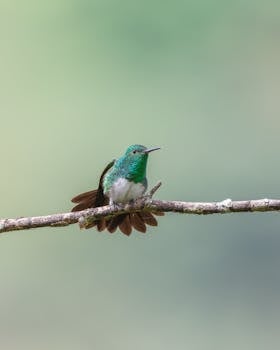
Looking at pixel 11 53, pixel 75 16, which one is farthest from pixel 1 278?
pixel 75 16

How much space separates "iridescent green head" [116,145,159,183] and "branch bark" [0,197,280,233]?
981 millimetres

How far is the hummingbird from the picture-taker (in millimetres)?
6602

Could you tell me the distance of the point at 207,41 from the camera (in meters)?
78.6

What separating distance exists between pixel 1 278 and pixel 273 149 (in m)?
16.1

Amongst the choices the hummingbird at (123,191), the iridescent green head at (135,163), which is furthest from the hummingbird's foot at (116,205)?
the iridescent green head at (135,163)

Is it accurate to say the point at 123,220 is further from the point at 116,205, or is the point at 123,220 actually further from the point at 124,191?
the point at 116,205

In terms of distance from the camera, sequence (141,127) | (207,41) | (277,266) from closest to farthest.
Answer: (277,266)
(141,127)
(207,41)

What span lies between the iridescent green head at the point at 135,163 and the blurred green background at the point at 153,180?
16122mm

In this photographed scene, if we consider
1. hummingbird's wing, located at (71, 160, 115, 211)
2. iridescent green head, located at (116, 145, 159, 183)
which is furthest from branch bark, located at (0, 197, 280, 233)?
iridescent green head, located at (116, 145, 159, 183)

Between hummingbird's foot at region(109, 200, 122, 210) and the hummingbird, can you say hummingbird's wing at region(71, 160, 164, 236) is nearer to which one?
the hummingbird

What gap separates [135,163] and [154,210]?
4.39 ft

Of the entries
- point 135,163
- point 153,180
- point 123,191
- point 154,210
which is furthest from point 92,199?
point 153,180

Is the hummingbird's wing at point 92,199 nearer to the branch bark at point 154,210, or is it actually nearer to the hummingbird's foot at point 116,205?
the hummingbird's foot at point 116,205

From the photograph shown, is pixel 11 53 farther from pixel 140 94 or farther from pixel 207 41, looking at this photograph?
pixel 207 41
